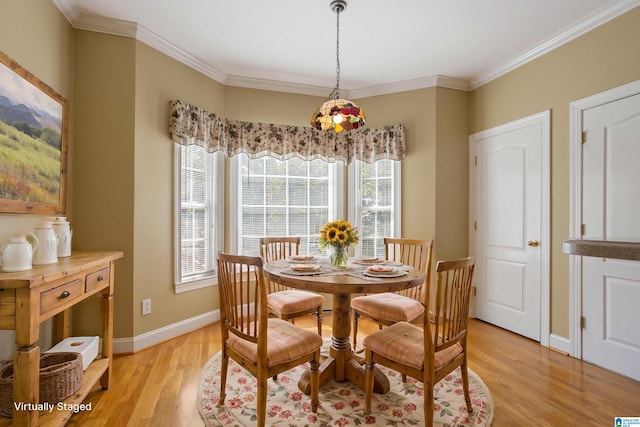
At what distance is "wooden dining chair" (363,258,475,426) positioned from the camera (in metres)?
1.67

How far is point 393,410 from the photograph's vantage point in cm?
199

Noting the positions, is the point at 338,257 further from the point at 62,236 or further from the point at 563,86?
the point at 563,86

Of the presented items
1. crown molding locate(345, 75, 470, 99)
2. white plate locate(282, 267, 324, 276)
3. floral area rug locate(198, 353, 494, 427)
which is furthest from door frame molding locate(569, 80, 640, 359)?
white plate locate(282, 267, 324, 276)

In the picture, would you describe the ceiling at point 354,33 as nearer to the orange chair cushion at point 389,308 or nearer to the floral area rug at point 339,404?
the orange chair cushion at point 389,308

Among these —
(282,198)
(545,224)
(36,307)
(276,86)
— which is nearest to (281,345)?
(36,307)

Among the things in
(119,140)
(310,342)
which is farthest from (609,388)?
(119,140)

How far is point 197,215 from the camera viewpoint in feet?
11.3

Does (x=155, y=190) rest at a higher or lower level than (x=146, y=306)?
higher

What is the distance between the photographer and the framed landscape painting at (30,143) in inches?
72.7

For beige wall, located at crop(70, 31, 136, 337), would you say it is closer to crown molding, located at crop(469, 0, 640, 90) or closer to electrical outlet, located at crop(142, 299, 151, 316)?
electrical outlet, located at crop(142, 299, 151, 316)

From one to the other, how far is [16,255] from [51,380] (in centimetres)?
67

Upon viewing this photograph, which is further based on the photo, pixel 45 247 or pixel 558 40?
pixel 558 40

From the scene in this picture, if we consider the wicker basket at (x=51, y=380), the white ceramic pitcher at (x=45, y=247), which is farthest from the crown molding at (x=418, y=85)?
the wicker basket at (x=51, y=380)

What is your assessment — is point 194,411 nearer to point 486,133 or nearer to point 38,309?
point 38,309
